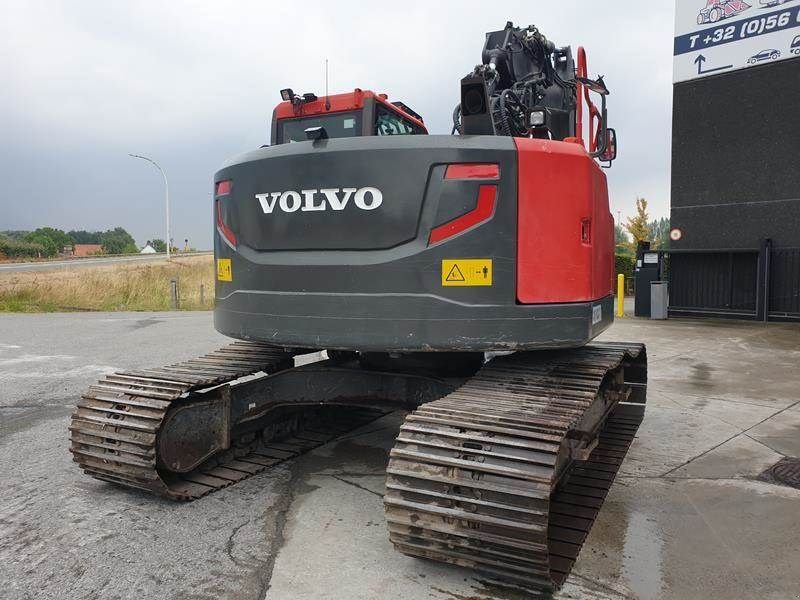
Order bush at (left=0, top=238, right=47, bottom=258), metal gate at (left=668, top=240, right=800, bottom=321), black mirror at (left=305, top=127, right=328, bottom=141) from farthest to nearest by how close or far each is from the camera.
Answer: bush at (left=0, top=238, right=47, bottom=258) → metal gate at (left=668, top=240, right=800, bottom=321) → black mirror at (left=305, top=127, right=328, bottom=141)

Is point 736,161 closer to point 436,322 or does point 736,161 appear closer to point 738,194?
point 738,194

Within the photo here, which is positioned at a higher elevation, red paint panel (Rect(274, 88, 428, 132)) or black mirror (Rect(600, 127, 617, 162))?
red paint panel (Rect(274, 88, 428, 132))

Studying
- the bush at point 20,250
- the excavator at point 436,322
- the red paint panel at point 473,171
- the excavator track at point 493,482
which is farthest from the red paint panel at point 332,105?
the bush at point 20,250

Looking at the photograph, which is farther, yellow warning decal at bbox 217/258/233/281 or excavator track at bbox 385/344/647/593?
yellow warning decal at bbox 217/258/233/281

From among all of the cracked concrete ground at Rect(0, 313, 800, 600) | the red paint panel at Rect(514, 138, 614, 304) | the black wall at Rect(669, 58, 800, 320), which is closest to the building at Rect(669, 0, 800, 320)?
the black wall at Rect(669, 58, 800, 320)

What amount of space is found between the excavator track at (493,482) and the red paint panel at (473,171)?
1.01 meters

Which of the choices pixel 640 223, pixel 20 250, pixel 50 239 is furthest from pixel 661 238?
pixel 50 239

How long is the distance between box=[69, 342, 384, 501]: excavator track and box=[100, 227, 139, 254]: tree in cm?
7828

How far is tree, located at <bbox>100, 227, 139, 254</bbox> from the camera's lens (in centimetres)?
8038

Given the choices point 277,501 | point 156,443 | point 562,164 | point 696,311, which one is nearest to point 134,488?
point 156,443

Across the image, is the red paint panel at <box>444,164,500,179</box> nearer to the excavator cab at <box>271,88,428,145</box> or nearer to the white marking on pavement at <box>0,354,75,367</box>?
the excavator cab at <box>271,88,428,145</box>

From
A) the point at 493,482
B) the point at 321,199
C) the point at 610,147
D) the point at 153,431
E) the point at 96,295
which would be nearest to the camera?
the point at 493,482

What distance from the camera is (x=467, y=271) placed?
118 inches

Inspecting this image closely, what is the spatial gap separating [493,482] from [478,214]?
A: 4.01 ft
